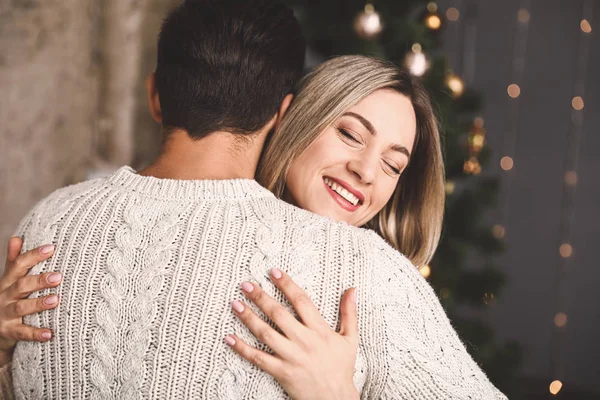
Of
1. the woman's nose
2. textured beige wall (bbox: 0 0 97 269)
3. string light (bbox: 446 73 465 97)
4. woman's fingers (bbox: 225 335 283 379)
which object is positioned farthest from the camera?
textured beige wall (bbox: 0 0 97 269)

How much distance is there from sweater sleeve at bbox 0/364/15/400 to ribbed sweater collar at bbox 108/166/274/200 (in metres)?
0.47

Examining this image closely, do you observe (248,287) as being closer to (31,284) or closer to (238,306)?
(238,306)

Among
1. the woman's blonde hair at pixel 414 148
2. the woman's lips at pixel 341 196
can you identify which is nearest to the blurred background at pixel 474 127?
the woman's blonde hair at pixel 414 148

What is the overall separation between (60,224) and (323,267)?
1.60 ft

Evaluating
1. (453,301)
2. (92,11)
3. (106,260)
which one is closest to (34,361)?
(106,260)

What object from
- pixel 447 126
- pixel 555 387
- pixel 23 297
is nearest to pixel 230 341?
pixel 23 297

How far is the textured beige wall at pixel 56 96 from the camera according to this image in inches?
93.7

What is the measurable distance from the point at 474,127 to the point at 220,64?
1559mm

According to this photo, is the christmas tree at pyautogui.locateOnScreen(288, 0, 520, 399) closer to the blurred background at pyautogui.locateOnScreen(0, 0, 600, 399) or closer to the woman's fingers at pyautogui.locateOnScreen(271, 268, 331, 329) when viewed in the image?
the blurred background at pyautogui.locateOnScreen(0, 0, 600, 399)

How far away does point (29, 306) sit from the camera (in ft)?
2.97

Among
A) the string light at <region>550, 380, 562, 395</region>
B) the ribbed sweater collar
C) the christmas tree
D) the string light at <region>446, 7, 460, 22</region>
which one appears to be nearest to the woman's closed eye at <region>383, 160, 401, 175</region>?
the christmas tree

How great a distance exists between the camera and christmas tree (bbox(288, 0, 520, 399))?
77.5 inches

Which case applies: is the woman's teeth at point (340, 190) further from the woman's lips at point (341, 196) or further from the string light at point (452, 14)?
the string light at point (452, 14)

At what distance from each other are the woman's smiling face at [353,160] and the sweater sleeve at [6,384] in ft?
2.51
